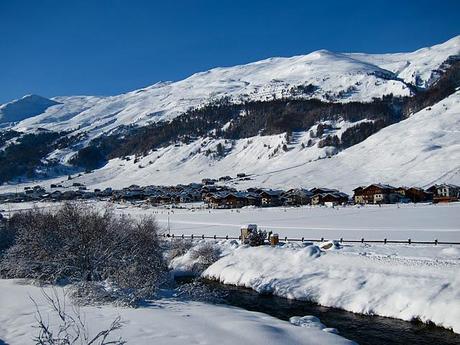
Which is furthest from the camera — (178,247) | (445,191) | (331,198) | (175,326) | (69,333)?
(331,198)

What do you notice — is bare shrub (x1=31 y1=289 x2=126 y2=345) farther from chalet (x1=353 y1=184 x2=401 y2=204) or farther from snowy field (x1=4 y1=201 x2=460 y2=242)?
chalet (x1=353 y1=184 x2=401 y2=204)

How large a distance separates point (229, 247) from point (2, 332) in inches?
1340

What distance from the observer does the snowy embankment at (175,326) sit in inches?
736

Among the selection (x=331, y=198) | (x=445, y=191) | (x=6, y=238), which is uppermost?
(x=445, y=191)

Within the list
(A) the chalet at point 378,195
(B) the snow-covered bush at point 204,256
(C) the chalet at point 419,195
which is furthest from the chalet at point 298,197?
(B) the snow-covered bush at point 204,256

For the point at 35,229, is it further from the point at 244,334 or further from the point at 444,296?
the point at 444,296

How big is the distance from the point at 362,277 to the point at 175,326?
58.8ft

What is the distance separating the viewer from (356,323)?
2723 cm

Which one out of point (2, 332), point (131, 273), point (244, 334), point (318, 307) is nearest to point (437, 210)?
point (318, 307)

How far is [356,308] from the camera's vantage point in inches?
1181

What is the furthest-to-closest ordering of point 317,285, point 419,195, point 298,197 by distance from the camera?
1. point 298,197
2. point 419,195
3. point 317,285

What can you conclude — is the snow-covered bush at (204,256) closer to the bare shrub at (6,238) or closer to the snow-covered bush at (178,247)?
the snow-covered bush at (178,247)

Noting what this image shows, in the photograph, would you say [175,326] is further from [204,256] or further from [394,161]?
[394,161]

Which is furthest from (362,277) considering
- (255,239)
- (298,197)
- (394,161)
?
(394,161)
